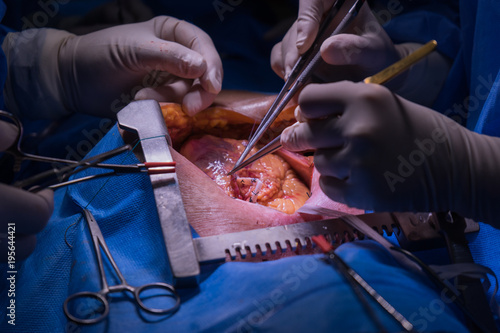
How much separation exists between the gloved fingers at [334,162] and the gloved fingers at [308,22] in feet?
2.02

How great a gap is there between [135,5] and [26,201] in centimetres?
155

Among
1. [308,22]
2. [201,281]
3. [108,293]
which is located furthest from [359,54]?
[108,293]

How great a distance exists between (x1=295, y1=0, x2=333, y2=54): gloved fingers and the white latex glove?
0.41 meters

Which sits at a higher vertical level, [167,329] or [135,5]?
[135,5]

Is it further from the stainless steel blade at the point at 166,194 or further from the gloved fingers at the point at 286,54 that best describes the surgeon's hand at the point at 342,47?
the stainless steel blade at the point at 166,194

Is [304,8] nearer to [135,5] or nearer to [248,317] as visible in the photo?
[135,5]

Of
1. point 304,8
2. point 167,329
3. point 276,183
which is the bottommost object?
point 276,183

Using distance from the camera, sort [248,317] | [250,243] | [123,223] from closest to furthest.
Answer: [248,317] → [250,243] → [123,223]

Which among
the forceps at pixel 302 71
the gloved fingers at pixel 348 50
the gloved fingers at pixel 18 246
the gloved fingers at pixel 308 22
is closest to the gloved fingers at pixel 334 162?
the forceps at pixel 302 71

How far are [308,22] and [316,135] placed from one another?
2.23ft

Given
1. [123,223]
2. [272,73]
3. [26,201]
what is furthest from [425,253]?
[272,73]

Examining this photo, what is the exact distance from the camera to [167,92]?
5.74 ft

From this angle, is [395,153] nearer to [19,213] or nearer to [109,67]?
[19,213]

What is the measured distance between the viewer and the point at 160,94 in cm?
173
